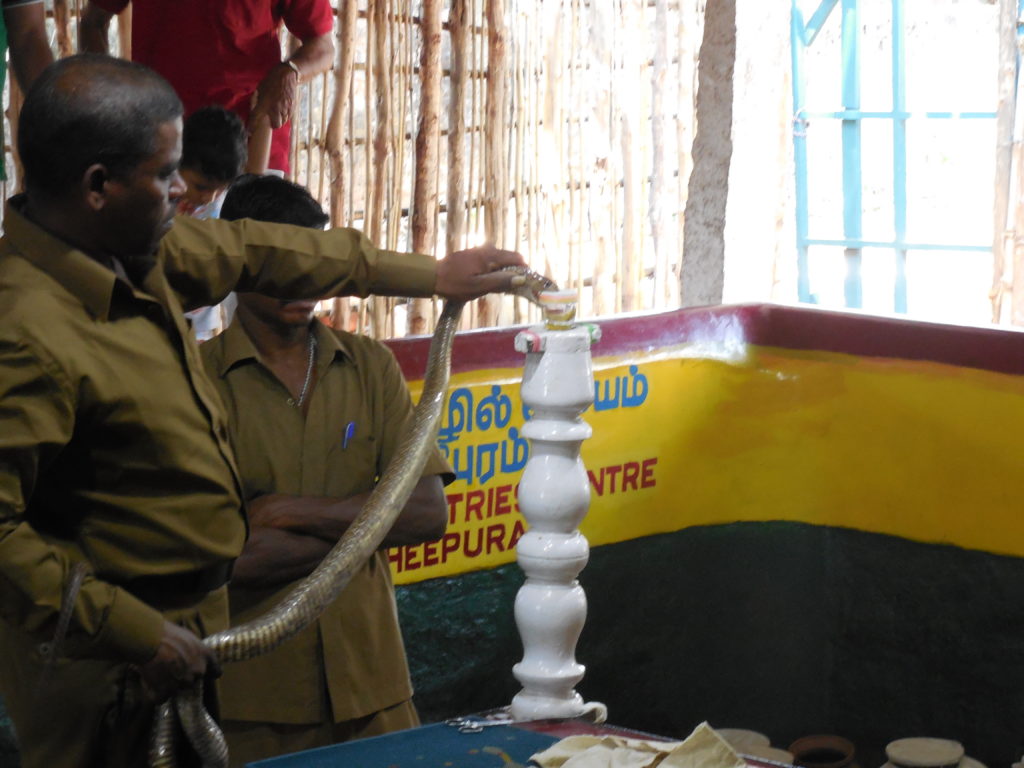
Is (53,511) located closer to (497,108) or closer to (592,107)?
(497,108)

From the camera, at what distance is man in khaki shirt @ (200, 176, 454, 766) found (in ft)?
8.16

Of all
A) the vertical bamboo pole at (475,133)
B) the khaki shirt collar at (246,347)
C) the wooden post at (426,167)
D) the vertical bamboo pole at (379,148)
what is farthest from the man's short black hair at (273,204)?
the vertical bamboo pole at (475,133)

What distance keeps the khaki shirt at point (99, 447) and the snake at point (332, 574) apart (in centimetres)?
12

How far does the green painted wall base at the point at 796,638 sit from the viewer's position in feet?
14.4

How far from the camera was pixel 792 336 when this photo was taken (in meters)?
4.65

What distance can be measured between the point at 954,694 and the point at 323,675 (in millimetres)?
2610

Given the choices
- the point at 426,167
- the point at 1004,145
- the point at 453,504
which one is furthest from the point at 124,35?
the point at 1004,145

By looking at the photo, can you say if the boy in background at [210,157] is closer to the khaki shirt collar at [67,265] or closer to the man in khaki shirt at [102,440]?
the man in khaki shirt at [102,440]

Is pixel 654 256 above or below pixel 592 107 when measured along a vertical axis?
below

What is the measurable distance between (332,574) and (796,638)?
2888 mm

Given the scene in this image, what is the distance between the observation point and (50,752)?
6.69 feet

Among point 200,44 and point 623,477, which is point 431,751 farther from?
point 200,44

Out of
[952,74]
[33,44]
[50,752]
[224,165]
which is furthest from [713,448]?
[952,74]

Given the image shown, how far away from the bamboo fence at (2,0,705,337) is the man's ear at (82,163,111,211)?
3.07 m
